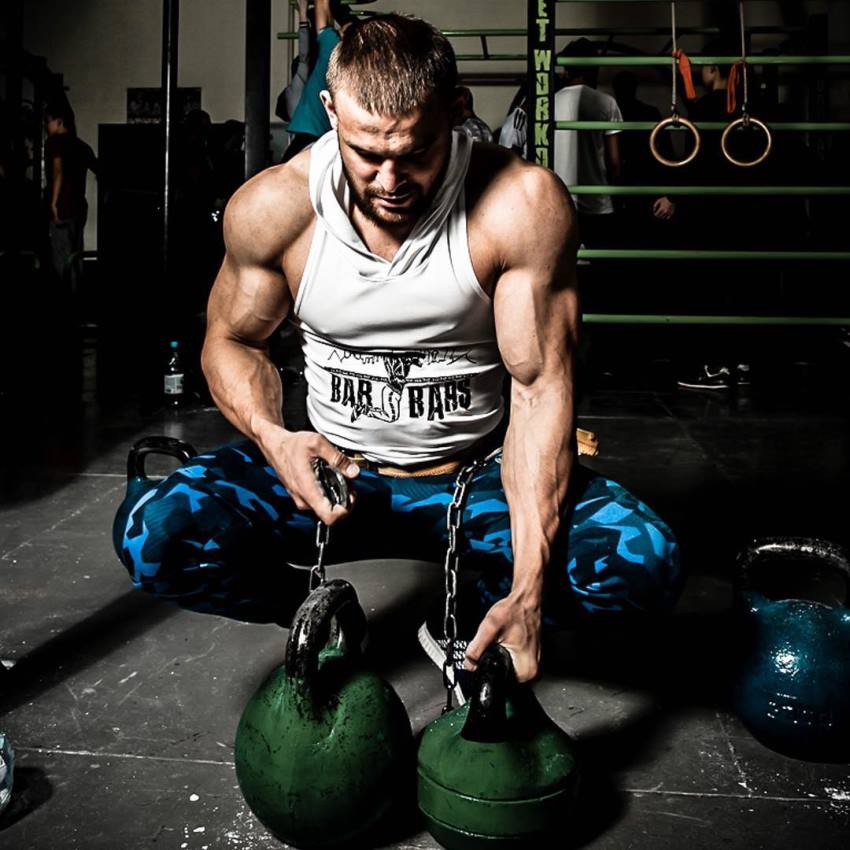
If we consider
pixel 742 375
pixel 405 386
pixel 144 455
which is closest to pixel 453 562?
pixel 405 386

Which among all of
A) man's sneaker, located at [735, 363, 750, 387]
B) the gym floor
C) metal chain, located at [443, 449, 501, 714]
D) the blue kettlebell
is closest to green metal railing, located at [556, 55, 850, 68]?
the gym floor

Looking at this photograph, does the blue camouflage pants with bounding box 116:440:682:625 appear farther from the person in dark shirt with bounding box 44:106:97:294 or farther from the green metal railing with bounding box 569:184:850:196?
the person in dark shirt with bounding box 44:106:97:294

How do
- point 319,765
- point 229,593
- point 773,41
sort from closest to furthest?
point 319,765
point 229,593
point 773,41

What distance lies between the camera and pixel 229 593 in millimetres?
1804

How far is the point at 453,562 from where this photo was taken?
1684 millimetres

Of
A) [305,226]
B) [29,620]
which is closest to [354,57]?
[305,226]

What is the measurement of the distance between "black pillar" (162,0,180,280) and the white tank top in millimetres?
2866

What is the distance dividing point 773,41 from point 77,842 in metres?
8.81

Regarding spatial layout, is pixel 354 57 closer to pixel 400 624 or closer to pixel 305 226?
pixel 305 226

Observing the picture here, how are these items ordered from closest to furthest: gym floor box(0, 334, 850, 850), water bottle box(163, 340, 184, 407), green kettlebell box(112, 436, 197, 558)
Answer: gym floor box(0, 334, 850, 850) → green kettlebell box(112, 436, 197, 558) → water bottle box(163, 340, 184, 407)

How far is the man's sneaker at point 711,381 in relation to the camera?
5.69 m

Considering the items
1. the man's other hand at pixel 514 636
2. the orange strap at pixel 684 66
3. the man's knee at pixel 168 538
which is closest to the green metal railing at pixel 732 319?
the orange strap at pixel 684 66

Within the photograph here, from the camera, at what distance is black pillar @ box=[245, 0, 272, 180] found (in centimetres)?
476

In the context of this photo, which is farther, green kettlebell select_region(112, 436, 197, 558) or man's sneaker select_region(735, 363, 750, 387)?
man's sneaker select_region(735, 363, 750, 387)
